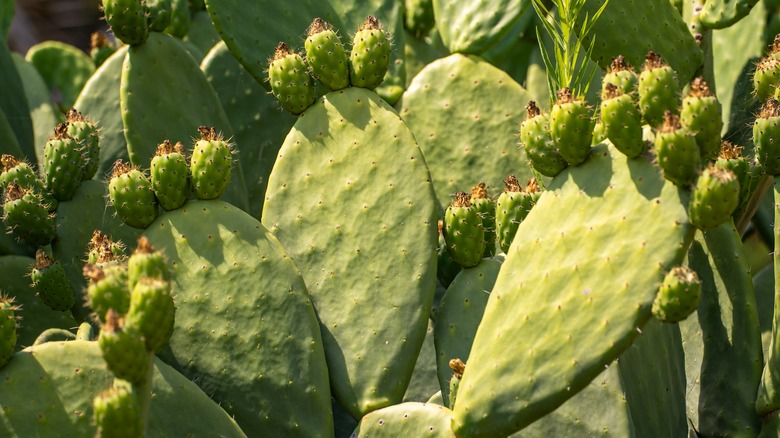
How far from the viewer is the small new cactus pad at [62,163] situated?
2.53m

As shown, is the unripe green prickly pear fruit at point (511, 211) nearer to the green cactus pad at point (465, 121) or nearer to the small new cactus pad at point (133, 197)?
the green cactus pad at point (465, 121)

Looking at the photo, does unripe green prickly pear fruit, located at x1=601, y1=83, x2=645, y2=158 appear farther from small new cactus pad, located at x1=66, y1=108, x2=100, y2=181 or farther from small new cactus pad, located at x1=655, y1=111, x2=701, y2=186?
small new cactus pad, located at x1=66, y1=108, x2=100, y2=181

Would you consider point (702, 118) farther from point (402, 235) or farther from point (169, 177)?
point (169, 177)

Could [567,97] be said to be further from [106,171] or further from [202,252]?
[106,171]

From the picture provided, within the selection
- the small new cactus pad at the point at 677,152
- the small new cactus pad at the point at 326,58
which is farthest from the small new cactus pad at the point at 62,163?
the small new cactus pad at the point at 677,152

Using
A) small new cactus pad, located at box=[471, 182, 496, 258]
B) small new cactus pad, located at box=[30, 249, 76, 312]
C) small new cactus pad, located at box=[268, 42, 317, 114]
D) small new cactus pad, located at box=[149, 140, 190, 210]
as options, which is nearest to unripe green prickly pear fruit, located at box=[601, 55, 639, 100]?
small new cactus pad, located at box=[471, 182, 496, 258]

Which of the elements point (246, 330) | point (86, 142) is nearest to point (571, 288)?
point (246, 330)

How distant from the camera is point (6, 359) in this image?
1948 mm

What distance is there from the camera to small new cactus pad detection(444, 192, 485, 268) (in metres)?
2.29

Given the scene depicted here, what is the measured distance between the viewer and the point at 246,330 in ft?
7.16

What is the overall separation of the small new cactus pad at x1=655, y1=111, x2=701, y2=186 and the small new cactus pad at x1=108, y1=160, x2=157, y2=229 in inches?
39.5

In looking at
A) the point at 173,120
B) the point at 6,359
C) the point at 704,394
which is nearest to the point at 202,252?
the point at 6,359

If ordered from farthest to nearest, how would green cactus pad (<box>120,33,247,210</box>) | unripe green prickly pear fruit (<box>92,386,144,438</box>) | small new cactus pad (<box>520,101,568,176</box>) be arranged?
green cactus pad (<box>120,33,247,210</box>) → small new cactus pad (<box>520,101,568,176</box>) → unripe green prickly pear fruit (<box>92,386,144,438</box>)

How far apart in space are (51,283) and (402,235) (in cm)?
78
